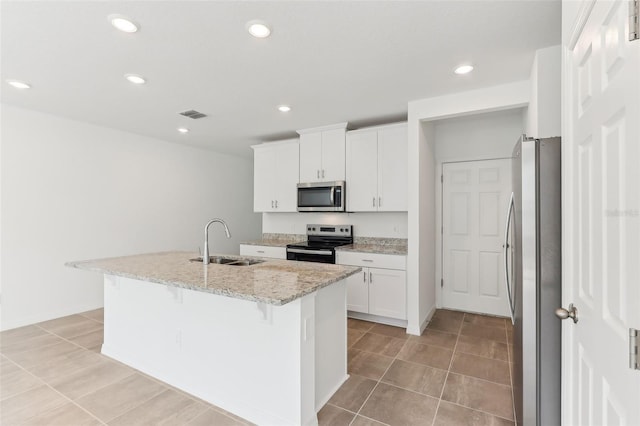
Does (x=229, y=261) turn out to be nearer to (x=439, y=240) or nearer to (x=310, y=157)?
(x=310, y=157)

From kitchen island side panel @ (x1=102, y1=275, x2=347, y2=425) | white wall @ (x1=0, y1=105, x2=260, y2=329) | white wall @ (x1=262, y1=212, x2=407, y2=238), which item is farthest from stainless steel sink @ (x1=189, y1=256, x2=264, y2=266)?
white wall @ (x1=0, y1=105, x2=260, y2=329)

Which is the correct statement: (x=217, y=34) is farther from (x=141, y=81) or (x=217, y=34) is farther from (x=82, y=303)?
(x=82, y=303)

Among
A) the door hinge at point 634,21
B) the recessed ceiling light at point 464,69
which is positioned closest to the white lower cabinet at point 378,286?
the recessed ceiling light at point 464,69

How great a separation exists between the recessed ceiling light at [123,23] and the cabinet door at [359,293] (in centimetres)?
304

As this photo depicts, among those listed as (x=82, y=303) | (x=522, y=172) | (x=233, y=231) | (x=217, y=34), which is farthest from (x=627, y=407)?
(x=233, y=231)

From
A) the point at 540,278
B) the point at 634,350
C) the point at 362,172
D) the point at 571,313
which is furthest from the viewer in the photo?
the point at 362,172

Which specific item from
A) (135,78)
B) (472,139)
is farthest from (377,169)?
(135,78)

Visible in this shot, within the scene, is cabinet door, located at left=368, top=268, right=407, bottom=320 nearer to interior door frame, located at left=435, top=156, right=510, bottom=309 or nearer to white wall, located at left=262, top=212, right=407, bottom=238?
white wall, located at left=262, top=212, right=407, bottom=238

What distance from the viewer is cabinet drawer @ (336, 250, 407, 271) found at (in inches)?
135

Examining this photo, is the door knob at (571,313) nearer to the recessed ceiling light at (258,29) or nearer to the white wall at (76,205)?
the recessed ceiling light at (258,29)

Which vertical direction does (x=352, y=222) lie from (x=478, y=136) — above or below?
below

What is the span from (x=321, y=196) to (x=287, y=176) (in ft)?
2.38

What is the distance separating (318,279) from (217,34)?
1723mm

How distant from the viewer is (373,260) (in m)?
3.61
